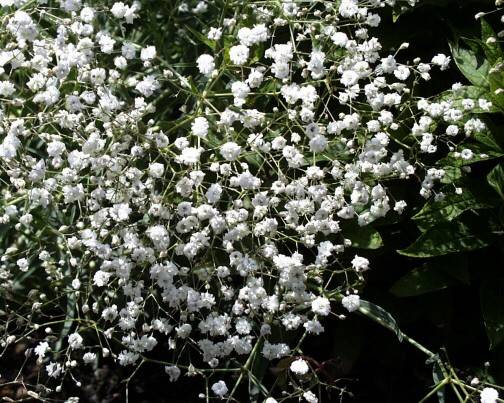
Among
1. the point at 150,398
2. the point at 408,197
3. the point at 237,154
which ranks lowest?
the point at 150,398

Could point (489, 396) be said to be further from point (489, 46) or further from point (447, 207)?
point (489, 46)

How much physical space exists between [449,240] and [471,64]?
2.62 ft

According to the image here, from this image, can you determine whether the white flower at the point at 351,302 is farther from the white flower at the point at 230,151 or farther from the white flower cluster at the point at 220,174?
the white flower at the point at 230,151

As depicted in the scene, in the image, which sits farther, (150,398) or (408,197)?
(150,398)

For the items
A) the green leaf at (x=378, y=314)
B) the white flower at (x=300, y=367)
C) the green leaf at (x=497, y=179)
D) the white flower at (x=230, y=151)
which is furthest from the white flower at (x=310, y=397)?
the green leaf at (x=497, y=179)

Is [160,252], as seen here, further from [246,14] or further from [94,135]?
[246,14]

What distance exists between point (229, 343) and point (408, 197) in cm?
109

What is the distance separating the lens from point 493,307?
3.37 metres

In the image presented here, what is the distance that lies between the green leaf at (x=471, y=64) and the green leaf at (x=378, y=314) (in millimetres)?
1072

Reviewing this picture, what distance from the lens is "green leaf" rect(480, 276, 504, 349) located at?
130 inches

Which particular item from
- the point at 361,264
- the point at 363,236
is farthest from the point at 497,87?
the point at 361,264

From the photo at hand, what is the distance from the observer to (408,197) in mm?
3646

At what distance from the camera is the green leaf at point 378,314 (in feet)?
10.9

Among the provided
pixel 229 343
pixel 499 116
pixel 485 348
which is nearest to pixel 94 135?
pixel 229 343
